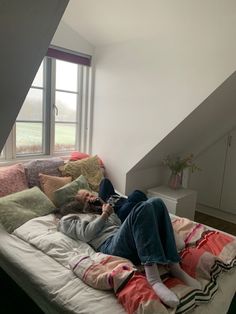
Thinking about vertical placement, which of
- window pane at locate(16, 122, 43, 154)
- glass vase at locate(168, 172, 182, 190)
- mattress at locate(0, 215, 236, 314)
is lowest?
mattress at locate(0, 215, 236, 314)

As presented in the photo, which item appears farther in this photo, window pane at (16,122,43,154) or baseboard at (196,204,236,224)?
baseboard at (196,204,236,224)

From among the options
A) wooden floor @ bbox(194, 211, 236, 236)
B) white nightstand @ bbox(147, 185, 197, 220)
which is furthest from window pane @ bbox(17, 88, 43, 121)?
wooden floor @ bbox(194, 211, 236, 236)

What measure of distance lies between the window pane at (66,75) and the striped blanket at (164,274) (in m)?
2.01

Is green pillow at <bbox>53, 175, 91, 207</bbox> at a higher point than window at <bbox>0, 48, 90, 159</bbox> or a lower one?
lower

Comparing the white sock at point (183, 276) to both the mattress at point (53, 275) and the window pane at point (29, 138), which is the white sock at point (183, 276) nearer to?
the mattress at point (53, 275)

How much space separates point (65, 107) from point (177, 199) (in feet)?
5.34

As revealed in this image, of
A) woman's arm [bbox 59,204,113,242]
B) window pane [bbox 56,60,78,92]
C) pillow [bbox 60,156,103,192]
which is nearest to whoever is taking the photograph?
woman's arm [bbox 59,204,113,242]

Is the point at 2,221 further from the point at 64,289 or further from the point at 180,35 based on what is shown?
the point at 180,35

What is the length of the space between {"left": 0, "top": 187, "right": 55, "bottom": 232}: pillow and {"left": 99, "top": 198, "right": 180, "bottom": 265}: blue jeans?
0.69 metres

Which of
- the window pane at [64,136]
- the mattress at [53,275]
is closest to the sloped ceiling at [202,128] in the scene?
the window pane at [64,136]

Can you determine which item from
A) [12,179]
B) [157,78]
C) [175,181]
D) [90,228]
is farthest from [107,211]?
[175,181]

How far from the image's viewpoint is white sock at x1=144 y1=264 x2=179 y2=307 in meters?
1.20

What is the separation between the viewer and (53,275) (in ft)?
4.65

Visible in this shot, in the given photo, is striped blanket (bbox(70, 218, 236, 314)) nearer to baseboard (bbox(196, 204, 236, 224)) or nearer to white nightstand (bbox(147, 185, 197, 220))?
white nightstand (bbox(147, 185, 197, 220))
